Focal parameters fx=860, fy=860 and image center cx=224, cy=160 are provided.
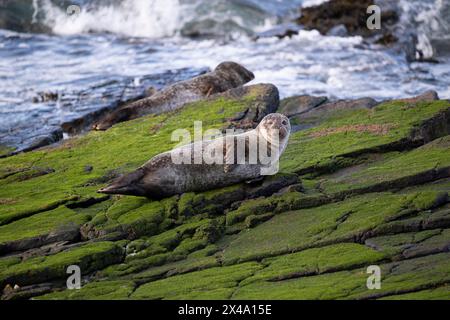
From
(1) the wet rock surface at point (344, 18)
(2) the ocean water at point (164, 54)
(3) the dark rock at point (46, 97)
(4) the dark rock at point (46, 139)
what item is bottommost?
(4) the dark rock at point (46, 139)

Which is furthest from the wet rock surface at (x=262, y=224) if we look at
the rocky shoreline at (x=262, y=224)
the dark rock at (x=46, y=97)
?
the dark rock at (x=46, y=97)

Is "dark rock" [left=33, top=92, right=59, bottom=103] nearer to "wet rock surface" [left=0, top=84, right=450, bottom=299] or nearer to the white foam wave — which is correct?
"wet rock surface" [left=0, top=84, right=450, bottom=299]

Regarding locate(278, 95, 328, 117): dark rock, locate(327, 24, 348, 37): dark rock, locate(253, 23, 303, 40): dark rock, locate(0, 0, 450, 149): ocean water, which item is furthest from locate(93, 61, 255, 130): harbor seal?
locate(327, 24, 348, 37): dark rock

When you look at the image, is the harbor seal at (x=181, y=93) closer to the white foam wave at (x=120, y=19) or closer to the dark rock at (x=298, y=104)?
the dark rock at (x=298, y=104)

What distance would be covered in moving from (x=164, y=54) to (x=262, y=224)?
1820cm

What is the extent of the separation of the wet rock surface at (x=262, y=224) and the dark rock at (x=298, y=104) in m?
2.42

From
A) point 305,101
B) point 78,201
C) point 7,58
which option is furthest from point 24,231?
point 7,58

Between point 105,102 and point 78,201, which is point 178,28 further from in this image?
point 78,201

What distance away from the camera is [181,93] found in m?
21.0

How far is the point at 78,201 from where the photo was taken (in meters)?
13.2

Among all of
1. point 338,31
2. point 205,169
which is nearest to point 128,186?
point 205,169

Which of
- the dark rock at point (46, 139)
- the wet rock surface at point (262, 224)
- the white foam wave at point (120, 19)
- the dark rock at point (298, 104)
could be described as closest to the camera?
the wet rock surface at point (262, 224)

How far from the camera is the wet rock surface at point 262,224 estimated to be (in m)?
10.2

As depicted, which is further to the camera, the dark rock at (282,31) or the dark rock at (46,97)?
the dark rock at (282,31)
